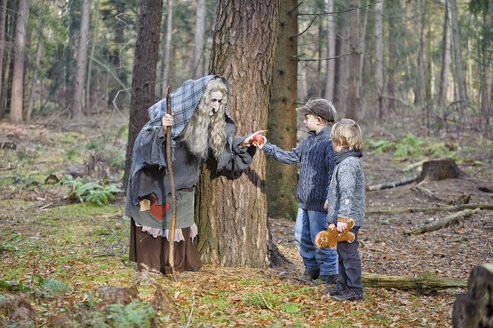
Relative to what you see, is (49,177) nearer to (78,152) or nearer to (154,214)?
(78,152)

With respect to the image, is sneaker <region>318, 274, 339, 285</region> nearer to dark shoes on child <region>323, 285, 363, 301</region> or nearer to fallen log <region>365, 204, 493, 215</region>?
dark shoes on child <region>323, 285, 363, 301</region>

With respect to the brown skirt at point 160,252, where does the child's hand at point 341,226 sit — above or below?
above

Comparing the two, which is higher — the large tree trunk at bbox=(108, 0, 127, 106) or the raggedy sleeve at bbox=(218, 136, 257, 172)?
the large tree trunk at bbox=(108, 0, 127, 106)

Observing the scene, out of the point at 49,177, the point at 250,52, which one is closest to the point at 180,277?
the point at 250,52

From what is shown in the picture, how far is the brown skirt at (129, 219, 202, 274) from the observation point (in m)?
5.03

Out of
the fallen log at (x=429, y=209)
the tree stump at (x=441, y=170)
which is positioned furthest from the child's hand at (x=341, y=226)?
the tree stump at (x=441, y=170)

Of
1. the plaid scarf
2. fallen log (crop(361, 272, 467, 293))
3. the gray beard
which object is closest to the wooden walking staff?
the plaid scarf

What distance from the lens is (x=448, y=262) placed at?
6137 mm

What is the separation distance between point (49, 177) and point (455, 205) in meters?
9.43

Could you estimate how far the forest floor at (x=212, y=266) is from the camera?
373 cm

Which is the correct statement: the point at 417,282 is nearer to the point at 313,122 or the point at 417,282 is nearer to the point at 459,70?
the point at 313,122

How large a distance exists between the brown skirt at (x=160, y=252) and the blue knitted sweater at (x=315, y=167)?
4.36 ft

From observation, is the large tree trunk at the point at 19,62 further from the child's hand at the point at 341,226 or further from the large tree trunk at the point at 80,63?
the child's hand at the point at 341,226

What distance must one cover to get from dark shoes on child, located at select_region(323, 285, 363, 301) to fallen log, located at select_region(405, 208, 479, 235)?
12.0ft
